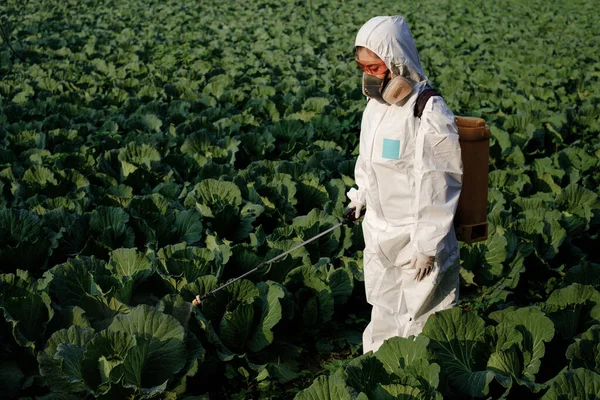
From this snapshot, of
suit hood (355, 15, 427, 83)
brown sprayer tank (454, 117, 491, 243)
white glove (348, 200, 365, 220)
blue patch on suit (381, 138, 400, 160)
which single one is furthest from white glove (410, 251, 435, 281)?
suit hood (355, 15, 427, 83)

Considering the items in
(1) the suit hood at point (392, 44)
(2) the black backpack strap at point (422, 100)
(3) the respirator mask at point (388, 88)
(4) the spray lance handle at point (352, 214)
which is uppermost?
(1) the suit hood at point (392, 44)

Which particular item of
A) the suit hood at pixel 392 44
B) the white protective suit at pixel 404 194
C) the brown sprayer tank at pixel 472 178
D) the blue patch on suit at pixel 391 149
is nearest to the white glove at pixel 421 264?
the white protective suit at pixel 404 194

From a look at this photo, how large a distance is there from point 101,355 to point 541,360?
2.13m

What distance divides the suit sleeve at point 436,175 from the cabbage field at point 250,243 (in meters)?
0.47

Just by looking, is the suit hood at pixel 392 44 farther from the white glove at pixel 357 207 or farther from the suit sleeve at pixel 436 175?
the white glove at pixel 357 207

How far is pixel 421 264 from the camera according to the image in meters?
2.81

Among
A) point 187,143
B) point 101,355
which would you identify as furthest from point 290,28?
point 101,355

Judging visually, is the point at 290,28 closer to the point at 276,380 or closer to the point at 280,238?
the point at 280,238

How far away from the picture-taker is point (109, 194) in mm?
4625

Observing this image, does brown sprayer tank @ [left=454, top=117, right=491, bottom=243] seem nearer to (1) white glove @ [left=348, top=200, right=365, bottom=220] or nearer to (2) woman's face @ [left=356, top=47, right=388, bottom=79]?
(2) woman's face @ [left=356, top=47, right=388, bottom=79]

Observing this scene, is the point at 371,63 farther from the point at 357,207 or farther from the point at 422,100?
the point at 357,207

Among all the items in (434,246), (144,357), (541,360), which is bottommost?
(541,360)

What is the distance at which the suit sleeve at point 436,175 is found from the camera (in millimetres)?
2736

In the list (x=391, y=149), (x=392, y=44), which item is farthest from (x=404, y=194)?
(x=392, y=44)
